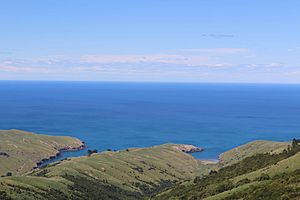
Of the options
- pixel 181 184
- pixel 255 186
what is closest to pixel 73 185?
pixel 181 184

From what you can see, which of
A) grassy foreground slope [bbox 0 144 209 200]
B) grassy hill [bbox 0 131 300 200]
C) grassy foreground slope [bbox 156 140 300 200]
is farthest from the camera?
grassy foreground slope [bbox 0 144 209 200]

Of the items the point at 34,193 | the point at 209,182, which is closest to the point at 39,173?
the point at 34,193

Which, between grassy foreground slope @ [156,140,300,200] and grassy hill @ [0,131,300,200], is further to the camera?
grassy hill @ [0,131,300,200]

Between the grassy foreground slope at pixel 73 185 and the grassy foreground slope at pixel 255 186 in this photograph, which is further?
the grassy foreground slope at pixel 73 185

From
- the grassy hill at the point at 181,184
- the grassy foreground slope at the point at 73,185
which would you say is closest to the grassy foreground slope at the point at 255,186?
the grassy hill at the point at 181,184

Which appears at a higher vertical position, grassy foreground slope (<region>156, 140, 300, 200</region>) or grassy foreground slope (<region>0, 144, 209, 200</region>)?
grassy foreground slope (<region>156, 140, 300, 200</region>)

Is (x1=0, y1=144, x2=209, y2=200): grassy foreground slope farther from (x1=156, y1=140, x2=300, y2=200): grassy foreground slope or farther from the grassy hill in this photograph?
(x1=156, y1=140, x2=300, y2=200): grassy foreground slope

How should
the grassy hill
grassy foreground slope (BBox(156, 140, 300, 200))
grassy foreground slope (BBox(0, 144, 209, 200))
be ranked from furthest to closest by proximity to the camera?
grassy foreground slope (BBox(0, 144, 209, 200)) < the grassy hill < grassy foreground slope (BBox(156, 140, 300, 200))

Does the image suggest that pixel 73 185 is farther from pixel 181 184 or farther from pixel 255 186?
pixel 255 186

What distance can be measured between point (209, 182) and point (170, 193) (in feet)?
48.9

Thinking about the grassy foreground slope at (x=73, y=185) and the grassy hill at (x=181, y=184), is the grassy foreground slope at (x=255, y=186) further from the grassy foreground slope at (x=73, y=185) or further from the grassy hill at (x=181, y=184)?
the grassy foreground slope at (x=73, y=185)

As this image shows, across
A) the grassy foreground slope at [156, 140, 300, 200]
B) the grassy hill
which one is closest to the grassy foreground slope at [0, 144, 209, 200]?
the grassy hill

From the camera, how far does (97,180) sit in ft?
600

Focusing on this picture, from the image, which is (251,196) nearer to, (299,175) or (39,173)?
(299,175)
